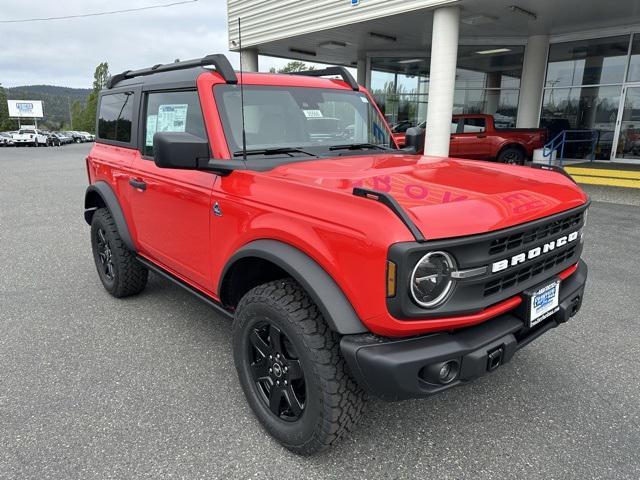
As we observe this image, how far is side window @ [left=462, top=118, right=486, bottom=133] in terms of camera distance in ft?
42.0

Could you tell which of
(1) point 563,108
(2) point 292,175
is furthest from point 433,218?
(1) point 563,108

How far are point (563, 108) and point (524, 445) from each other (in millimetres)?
14229

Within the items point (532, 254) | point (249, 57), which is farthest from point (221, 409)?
point (249, 57)

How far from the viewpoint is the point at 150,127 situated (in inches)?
140

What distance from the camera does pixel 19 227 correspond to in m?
7.20

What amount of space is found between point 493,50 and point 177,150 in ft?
51.3

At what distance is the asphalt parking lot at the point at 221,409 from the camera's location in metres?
2.25

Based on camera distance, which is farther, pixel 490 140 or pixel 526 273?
pixel 490 140

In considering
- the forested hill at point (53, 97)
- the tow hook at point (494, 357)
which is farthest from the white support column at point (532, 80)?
the forested hill at point (53, 97)

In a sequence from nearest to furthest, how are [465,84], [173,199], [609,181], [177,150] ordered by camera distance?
[177,150] → [173,199] → [609,181] → [465,84]

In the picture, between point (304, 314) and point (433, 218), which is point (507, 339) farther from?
point (304, 314)

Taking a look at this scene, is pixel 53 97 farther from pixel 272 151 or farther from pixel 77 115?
pixel 272 151

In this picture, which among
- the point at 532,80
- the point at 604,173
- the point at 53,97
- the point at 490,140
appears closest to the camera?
the point at 604,173

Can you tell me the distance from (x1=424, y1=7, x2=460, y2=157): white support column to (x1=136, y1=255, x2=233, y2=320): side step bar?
8.41 meters
